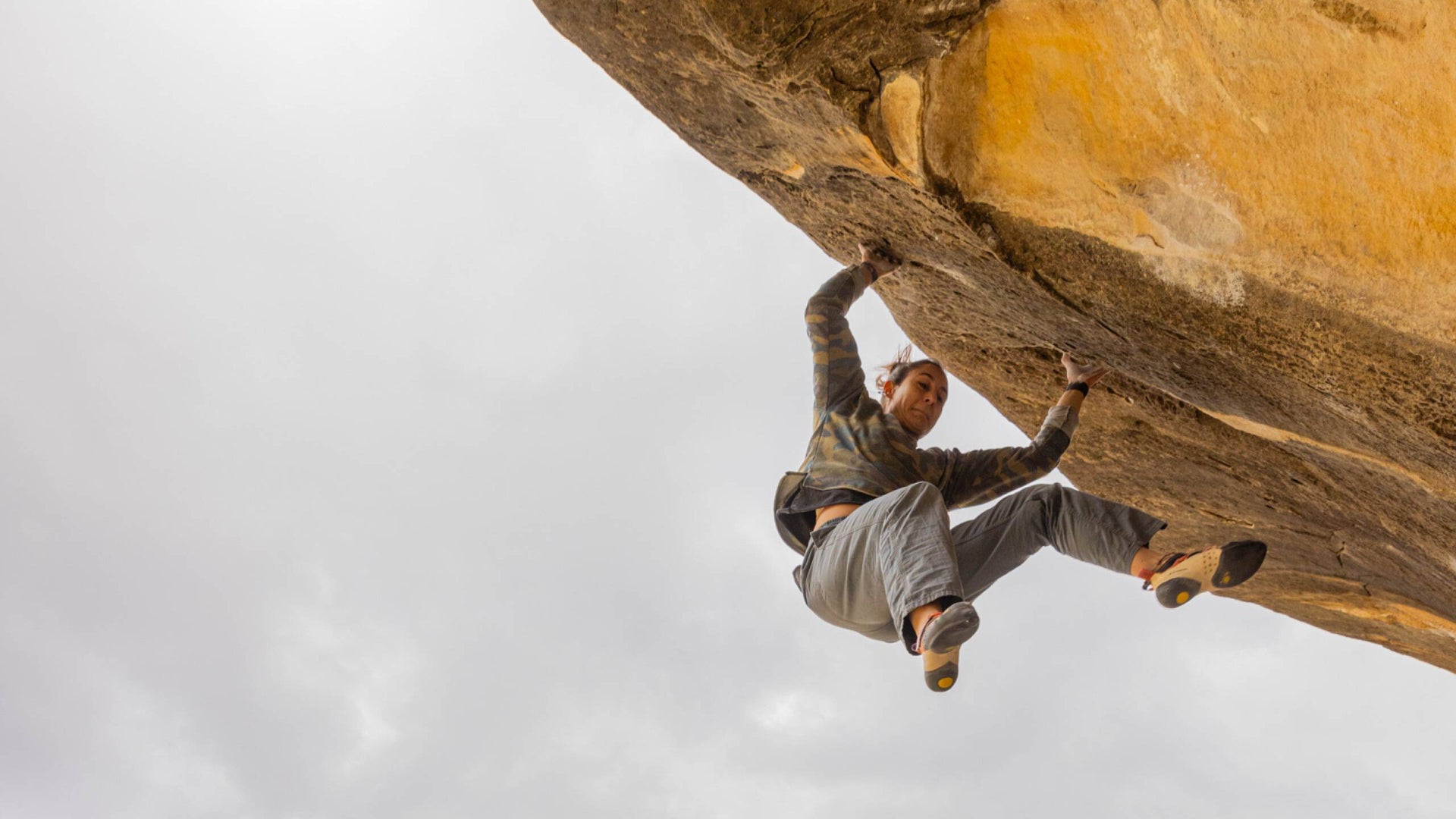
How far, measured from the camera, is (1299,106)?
2738 millimetres

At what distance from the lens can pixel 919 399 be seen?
4391mm

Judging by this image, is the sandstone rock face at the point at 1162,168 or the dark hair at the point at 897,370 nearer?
the sandstone rock face at the point at 1162,168

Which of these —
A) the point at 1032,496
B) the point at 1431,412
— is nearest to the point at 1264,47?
the point at 1431,412

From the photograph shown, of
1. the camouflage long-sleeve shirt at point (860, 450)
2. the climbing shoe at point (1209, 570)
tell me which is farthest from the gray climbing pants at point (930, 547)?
the climbing shoe at point (1209, 570)

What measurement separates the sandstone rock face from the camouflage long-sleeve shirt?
0.35 m

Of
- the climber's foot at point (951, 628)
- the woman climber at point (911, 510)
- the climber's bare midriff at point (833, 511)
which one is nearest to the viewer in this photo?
the climber's foot at point (951, 628)

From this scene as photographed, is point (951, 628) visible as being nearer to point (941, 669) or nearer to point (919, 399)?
point (941, 669)

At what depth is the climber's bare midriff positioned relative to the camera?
4.03 meters

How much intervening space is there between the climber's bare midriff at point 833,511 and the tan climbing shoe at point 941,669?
2.53 feet

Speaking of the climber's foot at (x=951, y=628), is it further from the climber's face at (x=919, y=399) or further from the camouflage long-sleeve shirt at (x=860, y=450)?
the climber's face at (x=919, y=399)

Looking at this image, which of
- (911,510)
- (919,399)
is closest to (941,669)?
(911,510)

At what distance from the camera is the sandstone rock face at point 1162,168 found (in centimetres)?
269

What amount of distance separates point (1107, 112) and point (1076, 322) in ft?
2.89

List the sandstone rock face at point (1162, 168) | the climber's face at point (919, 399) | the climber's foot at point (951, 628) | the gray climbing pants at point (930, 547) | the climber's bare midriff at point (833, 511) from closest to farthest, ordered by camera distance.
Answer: the sandstone rock face at point (1162, 168)
the climber's foot at point (951, 628)
the gray climbing pants at point (930, 547)
the climber's bare midriff at point (833, 511)
the climber's face at point (919, 399)
